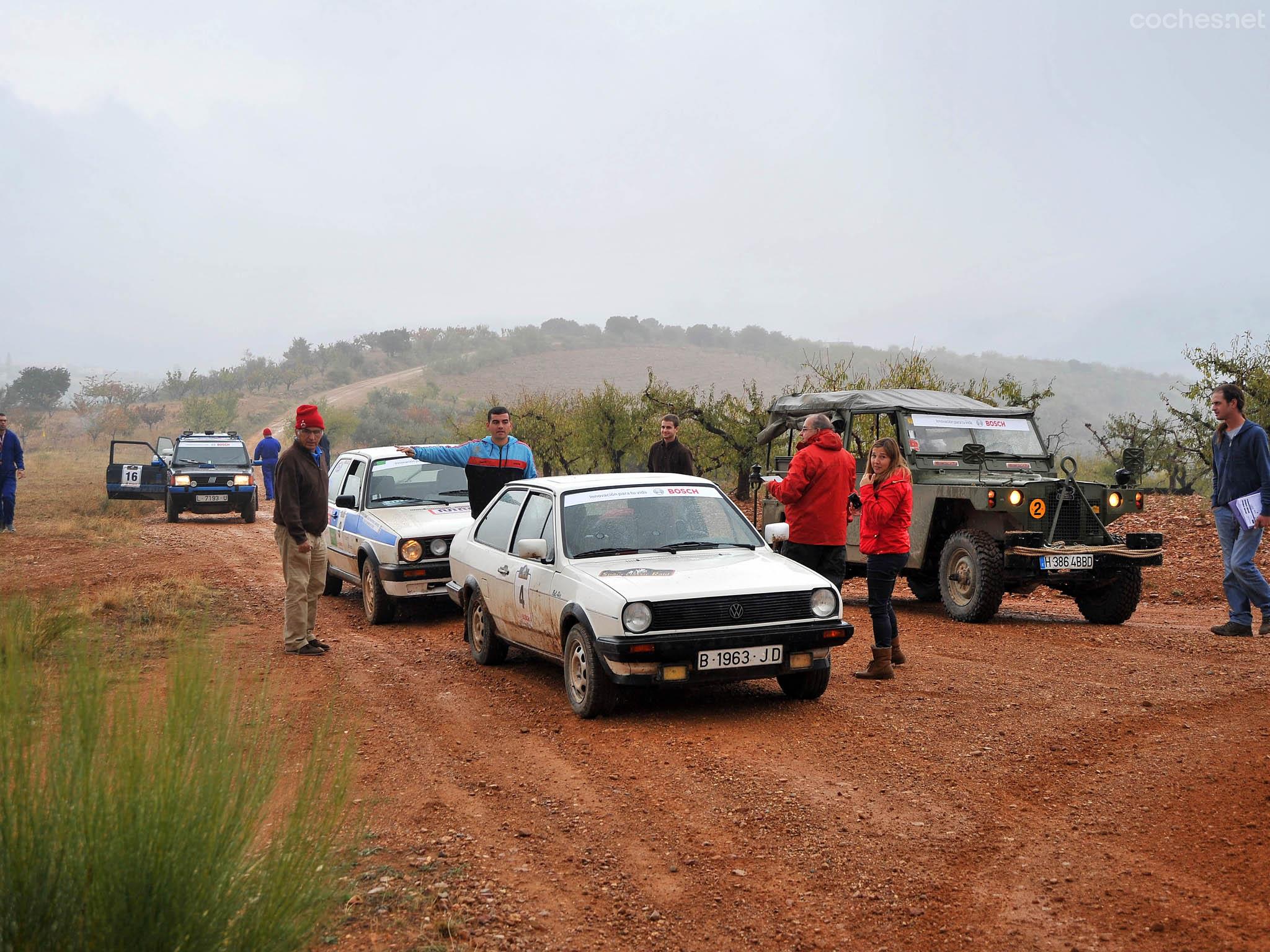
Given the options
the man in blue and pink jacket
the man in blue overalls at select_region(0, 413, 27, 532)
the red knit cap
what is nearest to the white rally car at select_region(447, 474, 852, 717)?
the man in blue and pink jacket

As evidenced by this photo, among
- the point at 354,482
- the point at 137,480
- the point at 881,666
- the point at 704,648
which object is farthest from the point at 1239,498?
the point at 137,480

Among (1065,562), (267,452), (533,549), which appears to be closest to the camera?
(533,549)

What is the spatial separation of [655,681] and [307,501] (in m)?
4.21

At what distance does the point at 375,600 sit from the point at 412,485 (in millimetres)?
1440

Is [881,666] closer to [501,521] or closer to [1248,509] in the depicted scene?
[501,521]

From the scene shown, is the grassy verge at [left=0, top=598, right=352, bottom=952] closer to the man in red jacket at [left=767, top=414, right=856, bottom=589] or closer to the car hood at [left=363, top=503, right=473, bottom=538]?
the man in red jacket at [left=767, top=414, right=856, bottom=589]

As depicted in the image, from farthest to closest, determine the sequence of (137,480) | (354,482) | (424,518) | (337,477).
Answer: (137,480)
(337,477)
(354,482)
(424,518)

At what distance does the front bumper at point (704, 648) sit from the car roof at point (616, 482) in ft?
5.15

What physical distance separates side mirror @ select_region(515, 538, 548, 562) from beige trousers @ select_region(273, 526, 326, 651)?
2.72 m

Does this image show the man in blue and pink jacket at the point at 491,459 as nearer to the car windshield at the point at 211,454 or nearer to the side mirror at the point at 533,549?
the side mirror at the point at 533,549

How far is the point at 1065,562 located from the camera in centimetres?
1016

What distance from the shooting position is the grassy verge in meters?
2.85

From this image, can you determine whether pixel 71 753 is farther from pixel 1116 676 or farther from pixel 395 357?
pixel 395 357

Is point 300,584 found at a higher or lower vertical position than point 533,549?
lower
